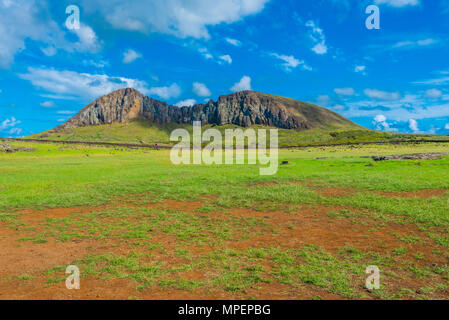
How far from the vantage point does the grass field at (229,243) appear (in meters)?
8.88

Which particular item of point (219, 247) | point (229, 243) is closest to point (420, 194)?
point (229, 243)

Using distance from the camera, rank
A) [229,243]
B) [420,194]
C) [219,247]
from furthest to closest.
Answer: [420,194], [229,243], [219,247]

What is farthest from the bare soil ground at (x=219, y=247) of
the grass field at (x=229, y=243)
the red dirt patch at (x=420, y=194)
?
the red dirt patch at (x=420, y=194)

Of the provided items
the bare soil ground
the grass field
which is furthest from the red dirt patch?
the bare soil ground

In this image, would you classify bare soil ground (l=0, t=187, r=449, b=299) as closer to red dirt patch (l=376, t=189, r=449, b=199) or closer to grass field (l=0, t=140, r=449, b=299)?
grass field (l=0, t=140, r=449, b=299)

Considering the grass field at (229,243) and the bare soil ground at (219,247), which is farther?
the grass field at (229,243)

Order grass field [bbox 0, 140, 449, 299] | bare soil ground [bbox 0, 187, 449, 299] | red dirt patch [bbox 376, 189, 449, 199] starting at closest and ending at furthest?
bare soil ground [bbox 0, 187, 449, 299], grass field [bbox 0, 140, 449, 299], red dirt patch [bbox 376, 189, 449, 199]

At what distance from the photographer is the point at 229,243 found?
1316 cm

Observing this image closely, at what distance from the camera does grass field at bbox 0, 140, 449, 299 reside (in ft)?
29.1

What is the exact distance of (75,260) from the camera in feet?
36.9

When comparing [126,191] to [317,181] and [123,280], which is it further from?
[317,181]

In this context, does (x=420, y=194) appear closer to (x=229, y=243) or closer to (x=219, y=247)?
(x=229, y=243)

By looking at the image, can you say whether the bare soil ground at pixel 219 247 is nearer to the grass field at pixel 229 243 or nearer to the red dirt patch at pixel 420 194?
the grass field at pixel 229 243
